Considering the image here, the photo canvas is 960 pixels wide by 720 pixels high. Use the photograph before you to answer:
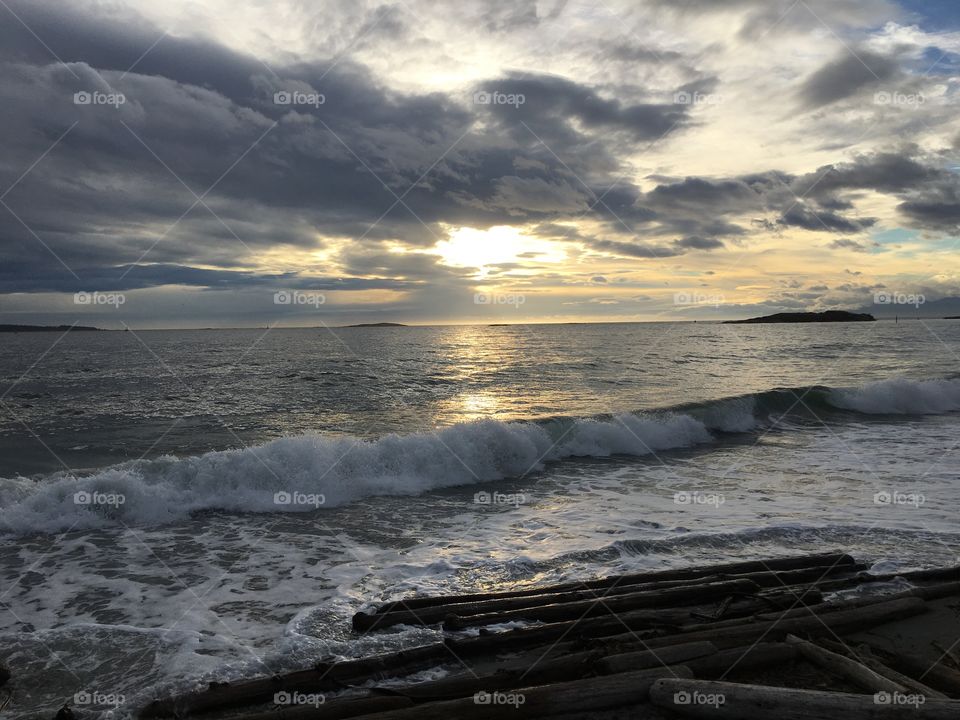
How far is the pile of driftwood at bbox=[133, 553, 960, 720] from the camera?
14.0ft

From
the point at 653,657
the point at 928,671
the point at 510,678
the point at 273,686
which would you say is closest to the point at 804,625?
the point at 928,671

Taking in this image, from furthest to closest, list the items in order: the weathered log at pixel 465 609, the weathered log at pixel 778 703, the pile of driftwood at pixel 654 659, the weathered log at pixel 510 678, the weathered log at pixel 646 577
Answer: the weathered log at pixel 646 577 → the weathered log at pixel 465 609 → the weathered log at pixel 510 678 → the pile of driftwood at pixel 654 659 → the weathered log at pixel 778 703

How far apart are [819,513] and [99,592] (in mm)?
11888

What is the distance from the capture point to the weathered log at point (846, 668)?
4398mm

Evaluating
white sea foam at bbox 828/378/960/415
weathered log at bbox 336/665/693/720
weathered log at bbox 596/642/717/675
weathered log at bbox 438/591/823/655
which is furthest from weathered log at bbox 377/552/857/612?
white sea foam at bbox 828/378/960/415

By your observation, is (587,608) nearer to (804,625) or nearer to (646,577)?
(646,577)

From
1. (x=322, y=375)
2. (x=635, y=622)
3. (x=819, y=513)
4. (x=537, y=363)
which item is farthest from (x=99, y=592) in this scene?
(x=537, y=363)

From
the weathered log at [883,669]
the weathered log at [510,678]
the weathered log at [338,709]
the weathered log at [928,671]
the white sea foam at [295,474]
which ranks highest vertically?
the white sea foam at [295,474]

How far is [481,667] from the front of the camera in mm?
5297

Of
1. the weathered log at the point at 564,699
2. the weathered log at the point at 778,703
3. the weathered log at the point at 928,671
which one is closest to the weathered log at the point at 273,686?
the weathered log at the point at 564,699

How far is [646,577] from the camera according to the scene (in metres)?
6.97

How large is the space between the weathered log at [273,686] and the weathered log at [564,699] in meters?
1.04

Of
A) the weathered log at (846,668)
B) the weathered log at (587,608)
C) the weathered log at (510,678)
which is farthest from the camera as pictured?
the weathered log at (587,608)

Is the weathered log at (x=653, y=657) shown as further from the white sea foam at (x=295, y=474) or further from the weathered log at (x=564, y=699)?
the white sea foam at (x=295, y=474)
